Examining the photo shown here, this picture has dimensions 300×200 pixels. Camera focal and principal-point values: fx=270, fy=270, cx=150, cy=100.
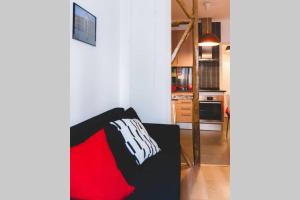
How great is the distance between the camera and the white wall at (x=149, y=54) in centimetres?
344

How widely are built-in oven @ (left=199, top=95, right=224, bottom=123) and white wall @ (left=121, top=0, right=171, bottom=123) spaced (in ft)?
8.66

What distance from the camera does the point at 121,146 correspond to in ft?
6.43

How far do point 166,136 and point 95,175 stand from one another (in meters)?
1.67

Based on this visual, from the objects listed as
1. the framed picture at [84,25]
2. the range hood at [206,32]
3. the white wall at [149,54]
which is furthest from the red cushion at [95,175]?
the range hood at [206,32]

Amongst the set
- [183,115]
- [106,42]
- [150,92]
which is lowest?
[183,115]

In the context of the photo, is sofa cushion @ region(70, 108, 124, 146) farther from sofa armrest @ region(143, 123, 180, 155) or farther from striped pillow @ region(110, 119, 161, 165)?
sofa armrest @ region(143, 123, 180, 155)

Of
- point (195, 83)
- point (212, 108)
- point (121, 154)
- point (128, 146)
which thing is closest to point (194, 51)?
point (195, 83)

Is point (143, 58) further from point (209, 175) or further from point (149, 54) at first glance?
point (209, 175)

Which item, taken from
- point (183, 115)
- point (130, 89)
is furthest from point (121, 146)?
point (183, 115)

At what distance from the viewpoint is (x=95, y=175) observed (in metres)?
1.21
